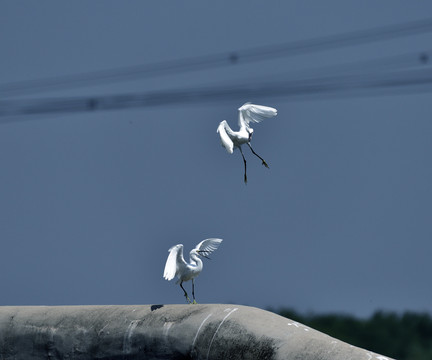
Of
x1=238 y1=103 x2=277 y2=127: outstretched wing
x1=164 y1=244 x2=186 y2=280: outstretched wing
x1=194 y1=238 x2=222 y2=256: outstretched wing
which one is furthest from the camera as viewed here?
x1=238 y1=103 x2=277 y2=127: outstretched wing

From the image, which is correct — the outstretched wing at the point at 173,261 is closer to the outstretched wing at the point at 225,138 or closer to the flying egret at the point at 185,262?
the flying egret at the point at 185,262

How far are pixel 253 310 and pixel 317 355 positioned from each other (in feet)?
4.16

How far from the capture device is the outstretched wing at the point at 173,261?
44.1 ft

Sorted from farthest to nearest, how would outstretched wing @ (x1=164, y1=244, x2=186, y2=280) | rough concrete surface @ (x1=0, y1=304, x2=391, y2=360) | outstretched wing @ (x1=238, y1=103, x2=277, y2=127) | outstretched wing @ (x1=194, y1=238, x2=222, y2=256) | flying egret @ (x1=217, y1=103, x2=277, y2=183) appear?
outstretched wing @ (x1=238, y1=103, x2=277, y2=127) < flying egret @ (x1=217, y1=103, x2=277, y2=183) < outstretched wing @ (x1=194, y1=238, x2=222, y2=256) < outstretched wing @ (x1=164, y1=244, x2=186, y2=280) < rough concrete surface @ (x1=0, y1=304, x2=391, y2=360)

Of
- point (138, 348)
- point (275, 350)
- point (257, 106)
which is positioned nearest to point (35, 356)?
point (138, 348)

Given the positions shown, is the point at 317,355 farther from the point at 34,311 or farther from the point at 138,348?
the point at 34,311

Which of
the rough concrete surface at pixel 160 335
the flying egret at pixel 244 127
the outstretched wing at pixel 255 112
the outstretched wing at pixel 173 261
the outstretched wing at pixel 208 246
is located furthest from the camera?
the outstretched wing at pixel 255 112

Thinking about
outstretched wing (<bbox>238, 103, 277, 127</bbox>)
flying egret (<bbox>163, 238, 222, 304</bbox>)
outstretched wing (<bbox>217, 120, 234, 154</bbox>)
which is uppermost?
outstretched wing (<bbox>238, 103, 277, 127</bbox>)

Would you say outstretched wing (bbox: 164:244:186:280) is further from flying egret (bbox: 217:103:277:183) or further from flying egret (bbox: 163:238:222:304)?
flying egret (bbox: 217:103:277:183)

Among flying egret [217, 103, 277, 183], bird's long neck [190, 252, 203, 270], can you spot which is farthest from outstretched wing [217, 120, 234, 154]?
bird's long neck [190, 252, 203, 270]

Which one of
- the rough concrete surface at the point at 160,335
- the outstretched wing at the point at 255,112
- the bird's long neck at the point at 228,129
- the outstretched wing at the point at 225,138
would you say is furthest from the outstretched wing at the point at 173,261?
the outstretched wing at the point at 255,112

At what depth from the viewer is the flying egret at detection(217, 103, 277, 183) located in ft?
47.9

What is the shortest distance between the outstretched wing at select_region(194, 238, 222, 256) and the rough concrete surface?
6.75ft

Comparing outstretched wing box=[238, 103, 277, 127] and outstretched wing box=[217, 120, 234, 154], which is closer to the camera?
outstretched wing box=[217, 120, 234, 154]
